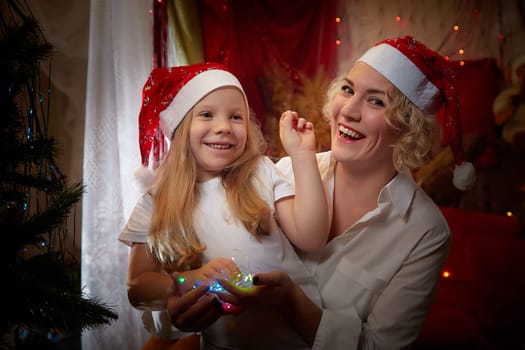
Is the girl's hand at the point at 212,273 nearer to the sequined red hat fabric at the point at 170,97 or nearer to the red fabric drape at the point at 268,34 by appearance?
the sequined red hat fabric at the point at 170,97

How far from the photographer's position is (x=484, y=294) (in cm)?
156

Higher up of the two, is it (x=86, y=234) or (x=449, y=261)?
(x=86, y=234)

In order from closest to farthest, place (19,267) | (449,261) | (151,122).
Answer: (19,267) → (151,122) → (449,261)

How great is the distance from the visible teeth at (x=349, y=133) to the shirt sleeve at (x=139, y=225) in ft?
1.58

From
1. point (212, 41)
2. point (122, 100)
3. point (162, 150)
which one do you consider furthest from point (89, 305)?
point (212, 41)

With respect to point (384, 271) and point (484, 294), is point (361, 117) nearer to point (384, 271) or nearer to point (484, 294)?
point (384, 271)

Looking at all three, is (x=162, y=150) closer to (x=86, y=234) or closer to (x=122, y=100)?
(x=122, y=100)

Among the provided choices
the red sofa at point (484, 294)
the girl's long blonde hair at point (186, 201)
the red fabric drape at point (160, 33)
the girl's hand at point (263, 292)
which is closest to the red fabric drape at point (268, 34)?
the red fabric drape at point (160, 33)

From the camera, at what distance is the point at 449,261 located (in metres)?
1.78

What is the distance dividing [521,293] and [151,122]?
4.49 ft

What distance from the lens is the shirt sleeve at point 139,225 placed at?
0.98 m

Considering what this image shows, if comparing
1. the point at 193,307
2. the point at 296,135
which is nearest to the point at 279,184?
the point at 296,135

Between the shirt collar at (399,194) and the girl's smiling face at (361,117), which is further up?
the girl's smiling face at (361,117)

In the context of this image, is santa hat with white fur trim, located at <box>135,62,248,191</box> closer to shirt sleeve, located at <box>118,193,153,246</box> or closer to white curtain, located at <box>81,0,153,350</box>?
shirt sleeve, located at <box>118,193,153,246</box>
